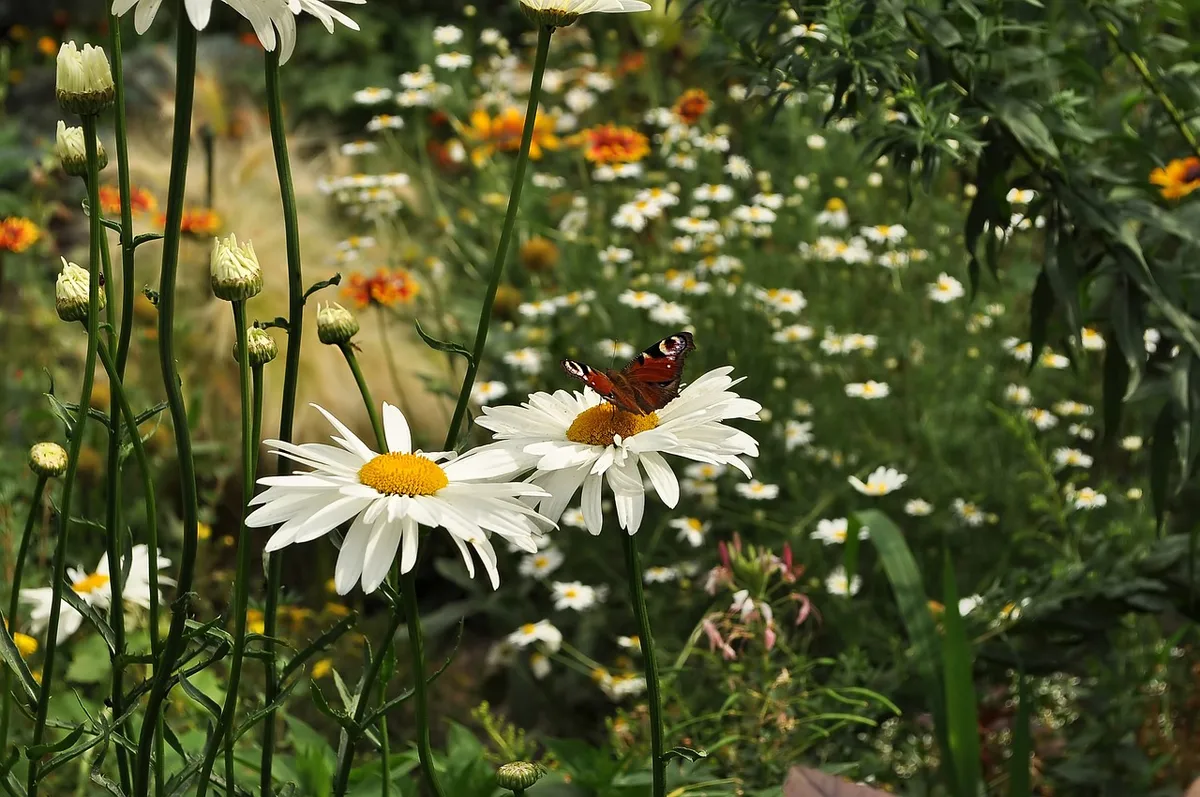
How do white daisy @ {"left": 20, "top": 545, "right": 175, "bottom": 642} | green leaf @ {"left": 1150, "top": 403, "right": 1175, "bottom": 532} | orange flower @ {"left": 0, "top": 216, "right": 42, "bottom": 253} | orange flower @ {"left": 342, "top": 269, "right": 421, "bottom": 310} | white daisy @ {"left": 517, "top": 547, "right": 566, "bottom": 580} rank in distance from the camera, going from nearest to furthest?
white daisy @ {"left": 20, "top": 545, "right": 175, "bottom": 642}, green leaf @ {"left": 1150, "top": 403, "right": 1175, "bottom": 532}, white daisy @ {"left": 517, "top": 547, "right": 566, "bottom": 580}, orange flower @ {"left": 342, "top": 269, "right": 421, "bottom": 310}, orange flower @ {"left": 0, "top": 216, "right": 42, "bottom": 253}

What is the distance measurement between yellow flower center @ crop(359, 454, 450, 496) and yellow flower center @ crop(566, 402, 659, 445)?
0.35ft

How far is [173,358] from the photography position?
72 cm

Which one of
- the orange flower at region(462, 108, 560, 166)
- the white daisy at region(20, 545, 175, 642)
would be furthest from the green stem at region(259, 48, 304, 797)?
the orange flower at region(462, 108, 560, 166)

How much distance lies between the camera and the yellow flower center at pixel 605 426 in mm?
834

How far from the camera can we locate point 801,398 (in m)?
2.54

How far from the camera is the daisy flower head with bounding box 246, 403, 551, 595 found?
72cm

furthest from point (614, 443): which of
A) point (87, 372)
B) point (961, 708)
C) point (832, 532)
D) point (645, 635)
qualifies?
point (832, 532)

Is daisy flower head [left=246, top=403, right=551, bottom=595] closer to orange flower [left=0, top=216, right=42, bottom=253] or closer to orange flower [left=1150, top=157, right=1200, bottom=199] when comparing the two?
orange flower [left=1150, top=157, right=1200, bottom=199]

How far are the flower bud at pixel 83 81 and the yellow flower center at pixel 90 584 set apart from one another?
0.80 metres

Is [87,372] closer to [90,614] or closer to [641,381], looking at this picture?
[90,614]

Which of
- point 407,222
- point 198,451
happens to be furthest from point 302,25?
point 198,451

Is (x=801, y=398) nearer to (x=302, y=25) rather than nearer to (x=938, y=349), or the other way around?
(x=938, y=349)

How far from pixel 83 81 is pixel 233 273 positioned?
15 cm

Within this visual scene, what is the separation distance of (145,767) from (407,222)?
3058 mm
